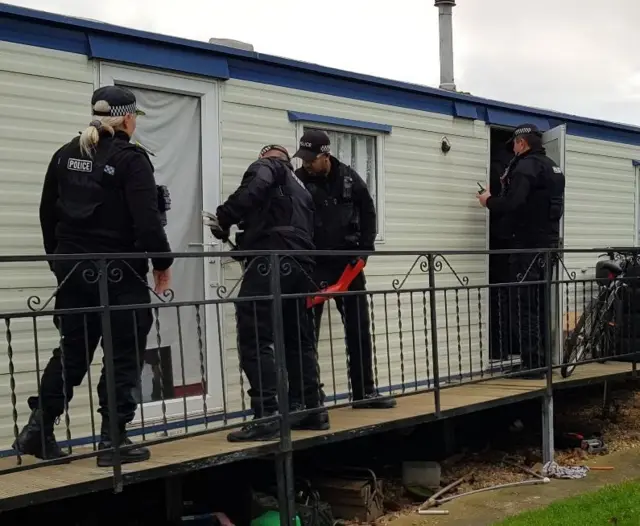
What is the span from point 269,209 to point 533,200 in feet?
9.41

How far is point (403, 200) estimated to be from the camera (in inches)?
282

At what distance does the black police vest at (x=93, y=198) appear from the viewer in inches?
161

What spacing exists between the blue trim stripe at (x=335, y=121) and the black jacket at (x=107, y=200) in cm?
235


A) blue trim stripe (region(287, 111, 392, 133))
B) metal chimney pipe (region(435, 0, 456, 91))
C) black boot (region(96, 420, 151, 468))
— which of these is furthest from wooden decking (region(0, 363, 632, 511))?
metal chimney pipe (region(435, 0, 456, 91))

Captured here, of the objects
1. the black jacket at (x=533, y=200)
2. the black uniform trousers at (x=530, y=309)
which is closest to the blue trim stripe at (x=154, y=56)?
the black jacket at (x=533, y=200)

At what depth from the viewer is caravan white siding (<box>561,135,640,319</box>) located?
8.67 meters

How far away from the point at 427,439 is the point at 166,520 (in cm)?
→ 249

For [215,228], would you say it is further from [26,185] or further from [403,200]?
[403,200]

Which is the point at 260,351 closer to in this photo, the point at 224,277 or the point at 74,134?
the point at 224,277

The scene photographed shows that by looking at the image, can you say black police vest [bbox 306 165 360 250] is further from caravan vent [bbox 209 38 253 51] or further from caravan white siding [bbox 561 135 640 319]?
caravan white siding [bbox 561 135 640 319]

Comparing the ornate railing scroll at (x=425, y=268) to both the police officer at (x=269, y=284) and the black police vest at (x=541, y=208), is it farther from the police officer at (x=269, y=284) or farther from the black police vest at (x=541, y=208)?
the police officer at (x=269, y=284)

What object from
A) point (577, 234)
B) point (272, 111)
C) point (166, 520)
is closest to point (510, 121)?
point (577, 234)

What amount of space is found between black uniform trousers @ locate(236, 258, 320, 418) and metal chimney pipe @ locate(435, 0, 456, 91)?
635 cm

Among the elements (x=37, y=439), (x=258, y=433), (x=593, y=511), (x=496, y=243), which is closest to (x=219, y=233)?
(x=258, y=433)
